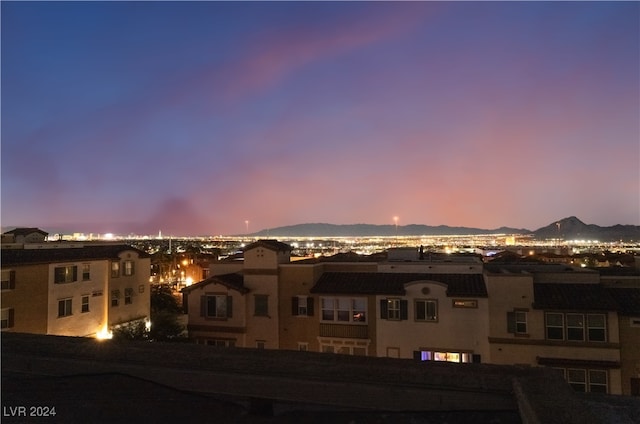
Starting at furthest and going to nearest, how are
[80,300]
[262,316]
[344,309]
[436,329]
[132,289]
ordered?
[132,289] < [80,300] < [262,316] < [344,309] < [436,329]

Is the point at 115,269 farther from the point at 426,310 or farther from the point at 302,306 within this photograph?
the point at 426,310

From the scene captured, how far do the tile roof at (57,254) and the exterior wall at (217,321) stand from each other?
14.0 m

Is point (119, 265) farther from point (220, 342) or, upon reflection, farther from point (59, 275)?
point (220, 342)

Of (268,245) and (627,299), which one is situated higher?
(268,245)

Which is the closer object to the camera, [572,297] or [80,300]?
[572,297]

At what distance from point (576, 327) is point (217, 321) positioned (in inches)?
760

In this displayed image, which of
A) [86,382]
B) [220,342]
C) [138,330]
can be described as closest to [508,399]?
[86,382]

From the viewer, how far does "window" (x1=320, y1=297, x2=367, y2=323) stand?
930 inches

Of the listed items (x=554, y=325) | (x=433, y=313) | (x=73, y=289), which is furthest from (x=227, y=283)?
(x=554, y=325)

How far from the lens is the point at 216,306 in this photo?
25.4 m

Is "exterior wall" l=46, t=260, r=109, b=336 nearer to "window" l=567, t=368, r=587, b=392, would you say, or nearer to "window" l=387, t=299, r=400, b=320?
"window" l=387, t=299, r=400, b=320

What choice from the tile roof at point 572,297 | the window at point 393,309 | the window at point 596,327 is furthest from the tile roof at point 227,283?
the window at point 596,327

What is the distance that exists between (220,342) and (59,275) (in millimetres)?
16220

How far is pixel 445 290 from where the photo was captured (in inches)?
877
